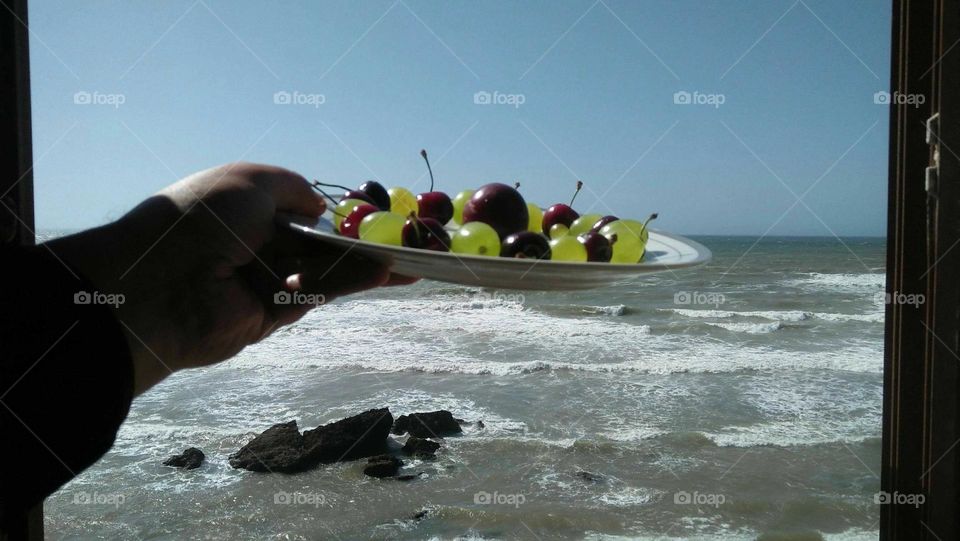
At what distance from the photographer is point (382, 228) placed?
98 centimetres

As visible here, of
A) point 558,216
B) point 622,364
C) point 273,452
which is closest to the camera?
point 558,216

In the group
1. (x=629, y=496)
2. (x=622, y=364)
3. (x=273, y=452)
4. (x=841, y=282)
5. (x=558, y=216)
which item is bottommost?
(x=629, y=496)

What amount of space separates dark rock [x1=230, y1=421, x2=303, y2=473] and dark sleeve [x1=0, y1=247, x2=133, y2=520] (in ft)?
12.8

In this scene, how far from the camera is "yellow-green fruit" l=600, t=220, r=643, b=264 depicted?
1.02 meters

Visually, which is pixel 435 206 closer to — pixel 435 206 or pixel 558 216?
pixel 435 206

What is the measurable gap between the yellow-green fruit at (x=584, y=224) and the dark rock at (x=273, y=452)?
3813 millimetres

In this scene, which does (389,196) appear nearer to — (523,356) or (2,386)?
(2,386)

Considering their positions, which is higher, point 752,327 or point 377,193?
point 377,193

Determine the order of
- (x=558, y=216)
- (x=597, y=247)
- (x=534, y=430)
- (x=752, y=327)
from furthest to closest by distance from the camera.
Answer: (x=752, y=327) → (x=534, y=430) → (x=558, y=216) → (x=597, y=247)

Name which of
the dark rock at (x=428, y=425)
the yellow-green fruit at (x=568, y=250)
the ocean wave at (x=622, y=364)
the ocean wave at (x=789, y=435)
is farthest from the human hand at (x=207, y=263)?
the ocean wave at (x=622, y=364)

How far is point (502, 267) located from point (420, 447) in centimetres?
416

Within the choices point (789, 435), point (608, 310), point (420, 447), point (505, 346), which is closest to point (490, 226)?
point (420, 447)

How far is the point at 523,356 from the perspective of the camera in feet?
25.5

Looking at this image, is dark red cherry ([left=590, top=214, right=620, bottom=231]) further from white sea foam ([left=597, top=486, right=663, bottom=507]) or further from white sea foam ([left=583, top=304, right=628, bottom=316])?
white sea foam ([left=583, top=304, right=628, bottom=316])
